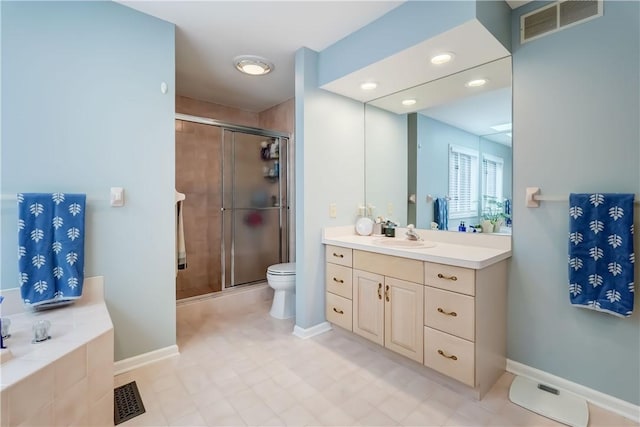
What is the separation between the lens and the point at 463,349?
1.70m

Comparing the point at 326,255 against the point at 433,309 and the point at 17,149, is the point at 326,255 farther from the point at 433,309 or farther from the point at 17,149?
the point at 17,149

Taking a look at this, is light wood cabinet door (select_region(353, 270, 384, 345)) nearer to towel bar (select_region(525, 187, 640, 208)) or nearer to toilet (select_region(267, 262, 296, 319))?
toilet (select_region(267, 262, 296, 319))

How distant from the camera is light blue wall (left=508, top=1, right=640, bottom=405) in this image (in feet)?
5.24

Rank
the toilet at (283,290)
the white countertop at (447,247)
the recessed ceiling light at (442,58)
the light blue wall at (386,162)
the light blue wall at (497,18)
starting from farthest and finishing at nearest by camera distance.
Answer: the toilet at (283,290)
the light blue wall at (386,162)
the recessed ceiling light at (442,58)
the white countertop at (447,247)
the light blue wall at (497,18)

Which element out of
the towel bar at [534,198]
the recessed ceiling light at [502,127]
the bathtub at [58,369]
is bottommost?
the bathtub at [58,369]

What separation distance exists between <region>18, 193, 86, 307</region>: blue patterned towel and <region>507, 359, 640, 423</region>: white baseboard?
279 centimetres

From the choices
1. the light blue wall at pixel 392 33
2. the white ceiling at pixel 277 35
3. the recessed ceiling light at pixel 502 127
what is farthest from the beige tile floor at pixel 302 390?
the light blue wall at pixel 392 33

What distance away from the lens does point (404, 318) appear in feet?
6.50

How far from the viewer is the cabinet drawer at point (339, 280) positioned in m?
2.39

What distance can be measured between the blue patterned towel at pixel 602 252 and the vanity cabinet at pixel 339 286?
1.41m

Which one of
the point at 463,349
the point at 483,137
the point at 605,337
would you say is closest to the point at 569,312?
the point at 605,337

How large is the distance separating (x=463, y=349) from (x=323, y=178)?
164 centimetres

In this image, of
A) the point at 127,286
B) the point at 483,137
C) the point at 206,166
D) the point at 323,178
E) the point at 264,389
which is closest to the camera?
the point at 264,389

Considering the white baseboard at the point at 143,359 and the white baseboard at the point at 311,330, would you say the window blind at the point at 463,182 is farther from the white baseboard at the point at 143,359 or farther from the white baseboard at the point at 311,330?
the white baseboard at the point at 143,359
